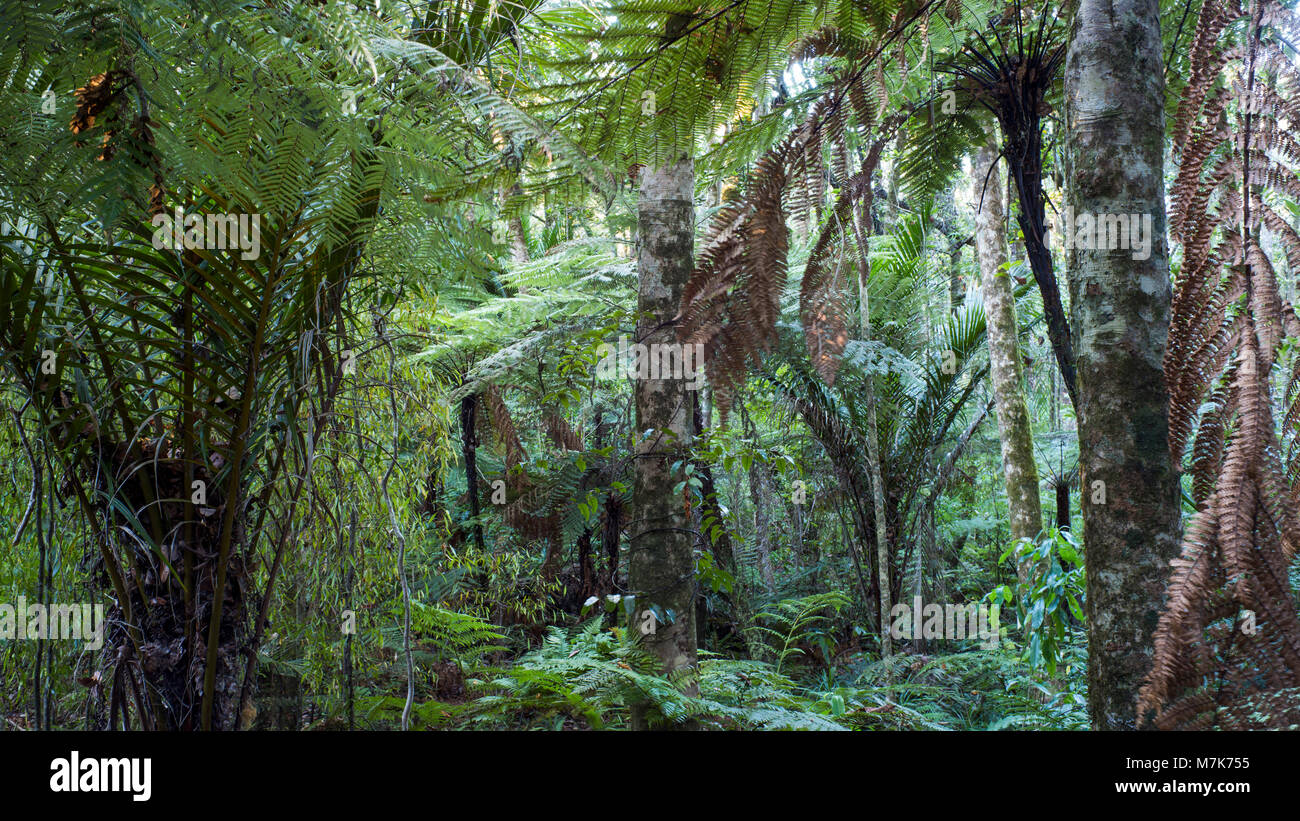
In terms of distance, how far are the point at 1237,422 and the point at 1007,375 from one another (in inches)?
188

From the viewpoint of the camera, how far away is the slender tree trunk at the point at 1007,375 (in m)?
5.05

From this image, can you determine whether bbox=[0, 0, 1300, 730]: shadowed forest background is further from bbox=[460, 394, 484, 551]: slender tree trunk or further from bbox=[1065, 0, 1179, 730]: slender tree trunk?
bbox=[460, 394, 484, 551]: slender tree trunk

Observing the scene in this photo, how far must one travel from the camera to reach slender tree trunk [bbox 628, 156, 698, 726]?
3057 mm

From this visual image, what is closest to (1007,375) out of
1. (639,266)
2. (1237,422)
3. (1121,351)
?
(639,266)

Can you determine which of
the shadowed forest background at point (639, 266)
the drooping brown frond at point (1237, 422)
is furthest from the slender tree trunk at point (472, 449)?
the drooping brown frond at point (1237, 422)

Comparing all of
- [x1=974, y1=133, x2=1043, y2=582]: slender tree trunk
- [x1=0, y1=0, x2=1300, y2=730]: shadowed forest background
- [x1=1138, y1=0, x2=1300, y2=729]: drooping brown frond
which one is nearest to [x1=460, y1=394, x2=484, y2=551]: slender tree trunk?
[x1=0, y1=0, x2=1300, y2=730]: shadowed forest background

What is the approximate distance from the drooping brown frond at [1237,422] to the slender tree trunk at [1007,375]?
14.2 ft

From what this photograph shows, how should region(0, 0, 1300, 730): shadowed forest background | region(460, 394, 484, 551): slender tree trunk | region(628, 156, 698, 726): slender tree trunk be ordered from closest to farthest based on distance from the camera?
region(0, 0, 1300, 730): shadowed forest background, region(628, 156, 698, 726): slender tree trunk, region(460, 394, 484, 551): slender tree trunk

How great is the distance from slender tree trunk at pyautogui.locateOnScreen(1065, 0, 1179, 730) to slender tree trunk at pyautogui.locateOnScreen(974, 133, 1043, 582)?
3.81m

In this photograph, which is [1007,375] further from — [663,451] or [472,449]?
[472,449]

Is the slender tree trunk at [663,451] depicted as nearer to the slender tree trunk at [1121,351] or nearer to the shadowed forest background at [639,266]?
the shadowed forest background at [639,266]

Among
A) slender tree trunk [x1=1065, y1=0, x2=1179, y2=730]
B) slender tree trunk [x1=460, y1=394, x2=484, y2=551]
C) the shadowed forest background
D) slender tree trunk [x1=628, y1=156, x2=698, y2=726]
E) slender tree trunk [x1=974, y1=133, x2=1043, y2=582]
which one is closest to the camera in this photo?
the shadowed forest background
